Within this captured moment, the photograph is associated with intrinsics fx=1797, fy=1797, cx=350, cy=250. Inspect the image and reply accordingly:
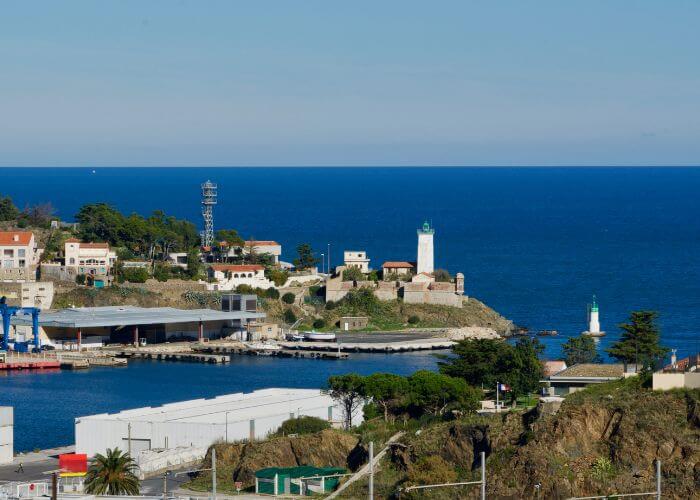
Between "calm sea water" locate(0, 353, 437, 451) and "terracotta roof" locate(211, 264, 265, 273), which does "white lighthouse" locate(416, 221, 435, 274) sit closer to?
"terracotta roof" locate(211, 264, 265, 273)

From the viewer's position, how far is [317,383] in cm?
6031

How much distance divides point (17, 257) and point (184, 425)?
129ft

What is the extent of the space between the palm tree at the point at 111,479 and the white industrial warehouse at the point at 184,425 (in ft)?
21.4

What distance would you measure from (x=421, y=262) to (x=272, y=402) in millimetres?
35216

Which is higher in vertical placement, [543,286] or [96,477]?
[543,286]

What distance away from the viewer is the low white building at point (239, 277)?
79938 millimetres

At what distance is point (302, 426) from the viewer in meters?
42.8

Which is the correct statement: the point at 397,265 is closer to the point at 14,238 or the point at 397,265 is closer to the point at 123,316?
the point at 123,316

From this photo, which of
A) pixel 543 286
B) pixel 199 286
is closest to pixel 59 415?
pixel 199 286

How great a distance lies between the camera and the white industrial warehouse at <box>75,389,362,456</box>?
140 feet

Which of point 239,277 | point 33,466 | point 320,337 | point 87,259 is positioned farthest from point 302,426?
point 87,259

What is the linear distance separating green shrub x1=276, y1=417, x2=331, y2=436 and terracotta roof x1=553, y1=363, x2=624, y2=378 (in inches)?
283

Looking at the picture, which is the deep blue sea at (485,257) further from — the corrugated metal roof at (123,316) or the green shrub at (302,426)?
the green shrub at (302,426)

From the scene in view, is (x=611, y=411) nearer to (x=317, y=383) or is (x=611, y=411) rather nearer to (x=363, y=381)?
(x=363, y=381)
